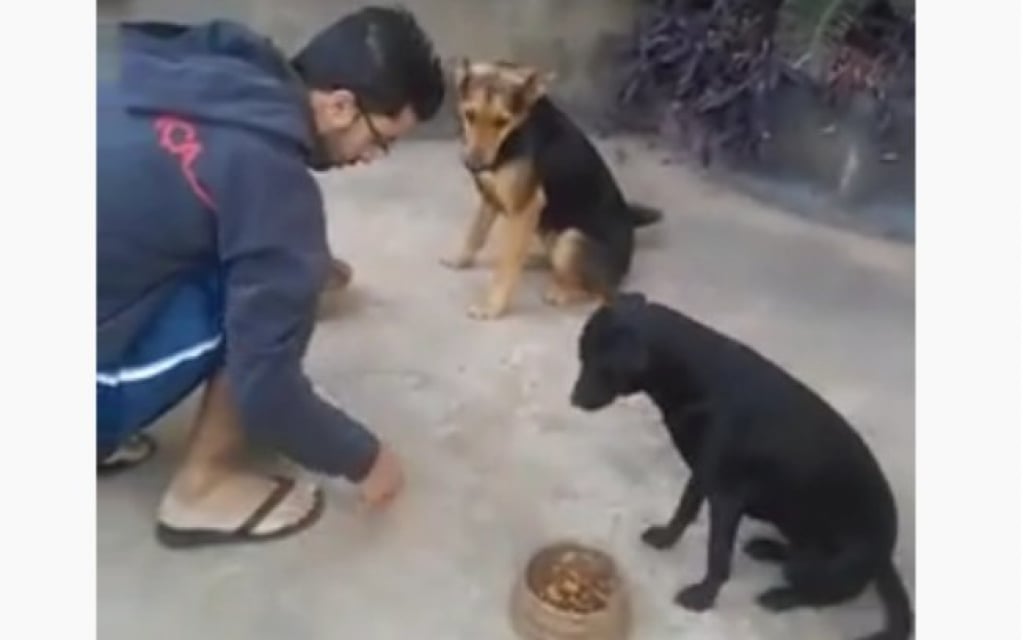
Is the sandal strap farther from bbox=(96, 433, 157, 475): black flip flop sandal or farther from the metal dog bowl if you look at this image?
the metal dog bowl

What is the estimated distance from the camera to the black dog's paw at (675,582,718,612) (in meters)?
1.56

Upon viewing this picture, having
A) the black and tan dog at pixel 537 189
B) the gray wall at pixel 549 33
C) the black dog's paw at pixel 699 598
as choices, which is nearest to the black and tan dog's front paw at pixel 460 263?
the black and tan dog at pixel 537 189

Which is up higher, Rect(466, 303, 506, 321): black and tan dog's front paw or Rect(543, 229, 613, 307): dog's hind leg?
Rect(543, 229, 613, 307): dog's hind leg

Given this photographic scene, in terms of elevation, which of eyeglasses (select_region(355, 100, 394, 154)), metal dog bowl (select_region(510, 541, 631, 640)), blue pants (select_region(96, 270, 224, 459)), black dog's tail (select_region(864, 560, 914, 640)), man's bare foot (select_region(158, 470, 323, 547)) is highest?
eyeglasses (select_region(355, 100, 394, 154))

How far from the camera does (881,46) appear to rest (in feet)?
7.83

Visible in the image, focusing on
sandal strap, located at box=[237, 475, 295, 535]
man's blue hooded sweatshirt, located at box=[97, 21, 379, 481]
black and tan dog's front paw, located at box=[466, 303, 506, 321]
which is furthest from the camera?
black and tan dog's front paw, located at box=[466, 303, 506, 321]

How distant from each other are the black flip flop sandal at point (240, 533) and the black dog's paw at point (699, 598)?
0.39 metres

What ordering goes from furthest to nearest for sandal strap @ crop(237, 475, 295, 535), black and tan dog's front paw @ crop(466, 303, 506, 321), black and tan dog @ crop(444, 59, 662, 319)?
black and tan dog's front paw @ crop(466, 303, 506, 321), black and tan dog @ crop(444, 59, 662, 319), sandal strap @ crop(237, 475, 295, 535)

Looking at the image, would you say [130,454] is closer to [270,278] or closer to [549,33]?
[270,278]

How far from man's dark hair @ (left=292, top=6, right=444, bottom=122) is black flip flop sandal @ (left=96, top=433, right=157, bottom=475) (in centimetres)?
47

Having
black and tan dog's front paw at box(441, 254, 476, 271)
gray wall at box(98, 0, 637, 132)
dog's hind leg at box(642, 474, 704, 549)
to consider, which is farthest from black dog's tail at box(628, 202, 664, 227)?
dog's hind leg at box(642, 474, 704, 549)

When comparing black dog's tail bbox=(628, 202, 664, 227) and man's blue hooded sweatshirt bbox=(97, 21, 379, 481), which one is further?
black dog's tail bbox=(628, 202, 664, 227)
